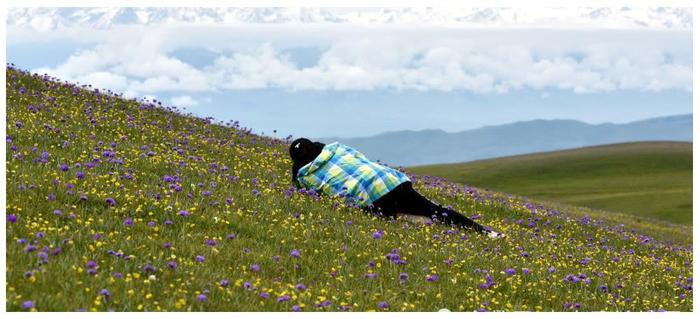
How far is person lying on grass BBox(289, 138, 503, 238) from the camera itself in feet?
46.3

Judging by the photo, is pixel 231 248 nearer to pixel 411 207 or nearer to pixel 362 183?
pixel 362 183

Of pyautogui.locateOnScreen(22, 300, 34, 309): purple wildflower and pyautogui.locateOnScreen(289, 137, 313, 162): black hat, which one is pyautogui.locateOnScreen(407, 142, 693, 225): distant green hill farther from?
pyautogui.locateOnScreen(22, 300, 34, 309): purple wildflower

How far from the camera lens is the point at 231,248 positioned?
9.01 metres

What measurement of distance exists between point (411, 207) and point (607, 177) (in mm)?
90460

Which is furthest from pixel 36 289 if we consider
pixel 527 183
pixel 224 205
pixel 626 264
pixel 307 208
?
pixel 527 183

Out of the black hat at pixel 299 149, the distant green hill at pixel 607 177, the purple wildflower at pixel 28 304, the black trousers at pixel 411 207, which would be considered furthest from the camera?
the distant green hill at pixel 607 177

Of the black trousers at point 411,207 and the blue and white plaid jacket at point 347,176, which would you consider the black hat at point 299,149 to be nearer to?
the blue and white plaid jacket at point 347,176

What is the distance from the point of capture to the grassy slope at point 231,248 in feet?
23.5

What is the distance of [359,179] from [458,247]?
3469mm

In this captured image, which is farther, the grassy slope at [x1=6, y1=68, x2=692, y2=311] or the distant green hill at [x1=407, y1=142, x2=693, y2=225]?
the distant green hill at [x1=407, y1=142, x2=693, y2=225]

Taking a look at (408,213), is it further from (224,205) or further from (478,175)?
(478,175)

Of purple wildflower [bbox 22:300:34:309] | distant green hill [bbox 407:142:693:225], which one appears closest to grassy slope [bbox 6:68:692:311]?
purple wildflower [bbox 22:300:34:309]

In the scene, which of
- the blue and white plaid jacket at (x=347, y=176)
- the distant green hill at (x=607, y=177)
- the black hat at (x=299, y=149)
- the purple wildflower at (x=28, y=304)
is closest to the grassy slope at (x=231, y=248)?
the purple wildflower at (x=28, y=304)

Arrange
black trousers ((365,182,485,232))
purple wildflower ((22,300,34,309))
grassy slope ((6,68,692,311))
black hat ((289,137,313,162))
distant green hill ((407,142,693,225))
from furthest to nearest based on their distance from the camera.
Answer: distant green hill ((407,142,693,225))
black hat ((289,137,313,162))
black trousers ((365,182,485,232))
grassy slope ((6,68,692,311))
purple wildflower ((22,300,34,309))
